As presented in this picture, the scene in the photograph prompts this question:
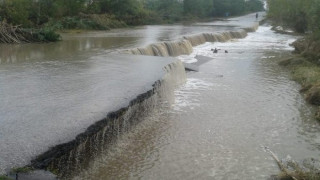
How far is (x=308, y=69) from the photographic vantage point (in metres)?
16.8

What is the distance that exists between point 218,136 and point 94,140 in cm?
320

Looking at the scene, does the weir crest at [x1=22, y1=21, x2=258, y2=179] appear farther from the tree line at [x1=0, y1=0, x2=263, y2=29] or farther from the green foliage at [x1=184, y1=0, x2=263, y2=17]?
the green foliage at [x1=184, y1=0, x2=263, y2=17]

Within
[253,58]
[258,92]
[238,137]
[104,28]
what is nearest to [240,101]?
[258,92]

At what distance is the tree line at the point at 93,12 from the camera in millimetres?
26741

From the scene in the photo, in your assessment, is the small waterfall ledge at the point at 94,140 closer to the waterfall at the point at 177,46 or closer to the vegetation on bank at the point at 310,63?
the vegetation on bank at the point at 310,63

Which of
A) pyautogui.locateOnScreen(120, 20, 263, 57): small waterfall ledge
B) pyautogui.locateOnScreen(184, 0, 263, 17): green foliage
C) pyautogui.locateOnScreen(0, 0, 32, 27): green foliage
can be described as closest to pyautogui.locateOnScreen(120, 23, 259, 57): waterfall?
pyautogui.locateOnScreen(120, 20, 263, 57): small waterfall ledge

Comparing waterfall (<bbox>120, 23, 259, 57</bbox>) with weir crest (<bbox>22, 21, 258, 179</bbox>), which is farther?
waterfall (<bbox>120, 23, 259, 57</bbox>)

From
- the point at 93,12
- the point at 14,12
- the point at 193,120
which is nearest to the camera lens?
the point at 193,120

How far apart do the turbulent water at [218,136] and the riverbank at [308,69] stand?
0.39 m

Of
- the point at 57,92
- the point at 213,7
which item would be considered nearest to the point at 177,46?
the point at 57,92

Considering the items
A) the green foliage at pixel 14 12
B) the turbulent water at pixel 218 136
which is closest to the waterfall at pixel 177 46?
the turbulent water at pixel 218 136

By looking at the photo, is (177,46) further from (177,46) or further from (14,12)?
(14,12)

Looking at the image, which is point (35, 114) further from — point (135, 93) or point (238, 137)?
point (238, 137)

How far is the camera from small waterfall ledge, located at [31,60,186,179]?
6.29 meters
